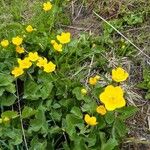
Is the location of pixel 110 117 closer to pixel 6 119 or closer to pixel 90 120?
pixel 90 120

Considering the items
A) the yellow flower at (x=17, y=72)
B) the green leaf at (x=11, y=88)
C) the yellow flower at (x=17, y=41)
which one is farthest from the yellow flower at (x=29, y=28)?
the green leaf at (x=11, y=88)

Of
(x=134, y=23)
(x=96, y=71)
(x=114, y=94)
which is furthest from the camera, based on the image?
(x=134, y=23)

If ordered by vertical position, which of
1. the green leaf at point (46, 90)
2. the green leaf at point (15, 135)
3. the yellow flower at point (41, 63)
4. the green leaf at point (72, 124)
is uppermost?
the yellow flower at point (41, 63)

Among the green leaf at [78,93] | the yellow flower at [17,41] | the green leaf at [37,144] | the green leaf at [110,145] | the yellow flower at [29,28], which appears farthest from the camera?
the yellow flower at [29,28]

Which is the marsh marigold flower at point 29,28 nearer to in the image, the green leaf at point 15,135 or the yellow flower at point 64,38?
the yellow flower at point 64,38

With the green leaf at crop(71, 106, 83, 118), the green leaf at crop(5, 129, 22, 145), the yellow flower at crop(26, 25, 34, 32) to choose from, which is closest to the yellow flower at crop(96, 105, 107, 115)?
the green leaf at crop(71, 106, 83, 118)

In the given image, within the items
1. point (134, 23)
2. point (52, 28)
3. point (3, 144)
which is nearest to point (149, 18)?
point (134, 23)

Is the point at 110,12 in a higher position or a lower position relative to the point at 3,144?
higher

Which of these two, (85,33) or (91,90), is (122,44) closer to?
(85,33)
